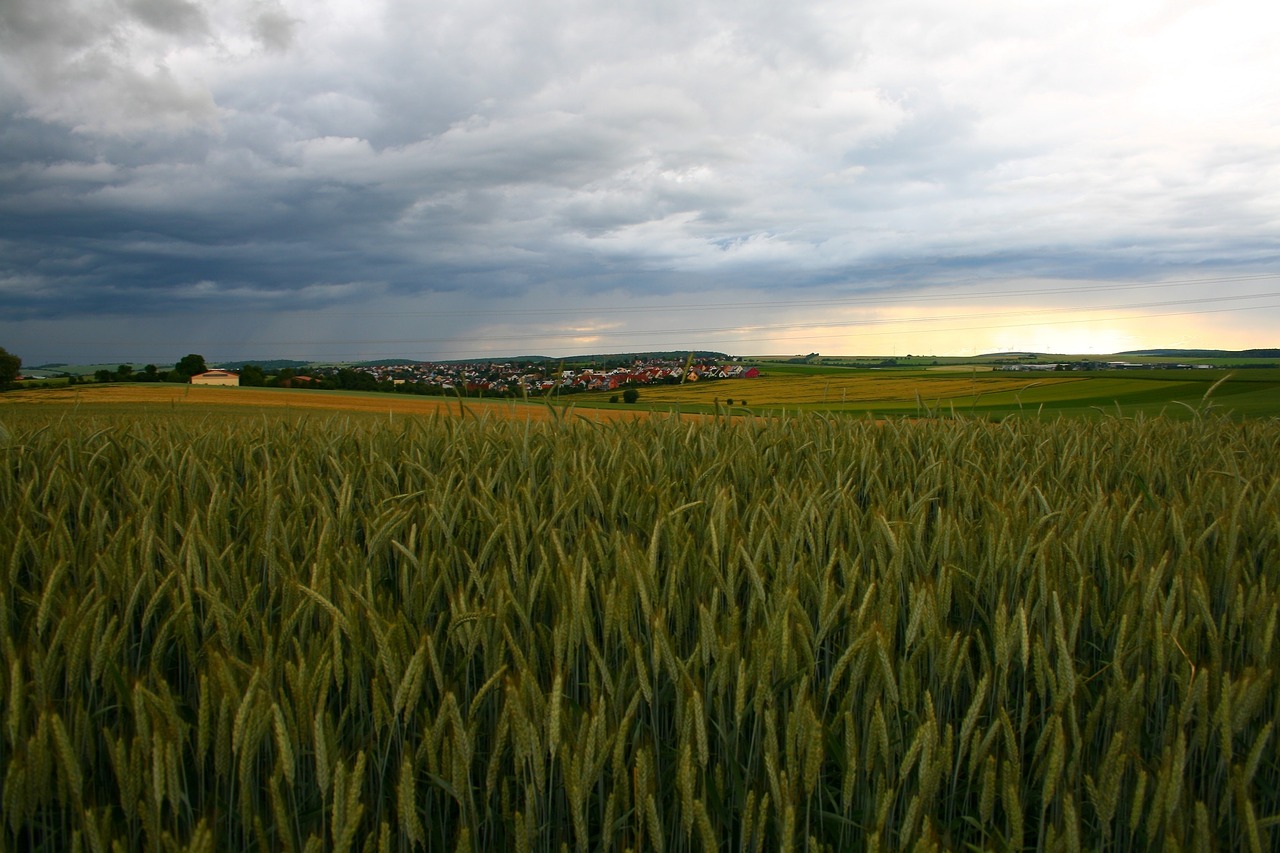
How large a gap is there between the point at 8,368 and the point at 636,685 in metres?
13.5

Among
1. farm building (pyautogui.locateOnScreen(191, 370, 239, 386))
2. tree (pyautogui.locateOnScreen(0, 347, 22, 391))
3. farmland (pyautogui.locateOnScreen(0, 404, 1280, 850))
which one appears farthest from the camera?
farm building (pyautogui.locateOnScreen(191, 370, 239, 386))

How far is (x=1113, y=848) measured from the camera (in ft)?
3.82

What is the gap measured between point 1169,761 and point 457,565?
1.30m

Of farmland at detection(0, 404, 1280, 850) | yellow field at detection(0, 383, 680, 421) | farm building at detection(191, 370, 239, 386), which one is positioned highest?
farm building at detection(191, 370, 239, 386)

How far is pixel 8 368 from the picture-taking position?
1105 cm

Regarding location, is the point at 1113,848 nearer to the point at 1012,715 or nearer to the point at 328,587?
the point at 1012,715

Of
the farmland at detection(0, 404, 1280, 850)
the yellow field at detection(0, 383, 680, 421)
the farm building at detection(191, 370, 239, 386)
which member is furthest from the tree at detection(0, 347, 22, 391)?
the farmland at detection(0, 404, 1280, 850)

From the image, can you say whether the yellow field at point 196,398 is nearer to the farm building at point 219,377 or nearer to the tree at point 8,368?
the tree at point 8,368

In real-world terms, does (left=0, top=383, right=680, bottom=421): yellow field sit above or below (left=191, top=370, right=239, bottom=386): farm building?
below

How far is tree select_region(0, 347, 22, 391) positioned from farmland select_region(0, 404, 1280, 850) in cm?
1130

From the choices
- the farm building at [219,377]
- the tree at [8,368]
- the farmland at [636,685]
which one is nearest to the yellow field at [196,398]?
the tree at [8,368]

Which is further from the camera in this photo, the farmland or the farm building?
the farm building

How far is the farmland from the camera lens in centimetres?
100

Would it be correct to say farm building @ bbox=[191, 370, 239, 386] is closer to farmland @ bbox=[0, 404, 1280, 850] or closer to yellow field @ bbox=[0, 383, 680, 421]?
yellow field @ bbox=[0, 383, 680, 421]
